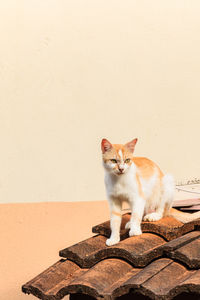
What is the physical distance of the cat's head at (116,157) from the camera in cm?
306

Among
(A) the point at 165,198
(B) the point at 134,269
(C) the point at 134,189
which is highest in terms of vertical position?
(C) the point at 134,189

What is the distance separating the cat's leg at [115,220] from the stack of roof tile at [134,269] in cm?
8

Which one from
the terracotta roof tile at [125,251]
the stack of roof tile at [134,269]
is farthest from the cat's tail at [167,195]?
the terracotta roof tile at [125,251]

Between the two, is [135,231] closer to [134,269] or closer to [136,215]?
[136,215]

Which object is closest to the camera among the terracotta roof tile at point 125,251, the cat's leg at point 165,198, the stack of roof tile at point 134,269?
the stack of roof tile at point 134,269

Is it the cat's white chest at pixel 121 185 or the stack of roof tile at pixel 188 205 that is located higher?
the cat's white chest at pixel 121 185

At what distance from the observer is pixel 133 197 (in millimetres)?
3188

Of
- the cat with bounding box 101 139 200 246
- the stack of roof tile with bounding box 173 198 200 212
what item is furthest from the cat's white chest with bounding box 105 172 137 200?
the stack of roof tile with bounding box 173 198 200 212

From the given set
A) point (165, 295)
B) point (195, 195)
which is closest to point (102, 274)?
point (165, 295)

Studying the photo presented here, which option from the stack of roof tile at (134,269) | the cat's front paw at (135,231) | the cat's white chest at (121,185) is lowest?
the stack of roof tile at (134,269)

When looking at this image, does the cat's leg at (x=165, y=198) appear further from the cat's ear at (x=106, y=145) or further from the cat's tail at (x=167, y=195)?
the cat's ear at (x=106, y=145)

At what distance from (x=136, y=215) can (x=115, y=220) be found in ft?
0.46

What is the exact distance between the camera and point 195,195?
3889 millimetres

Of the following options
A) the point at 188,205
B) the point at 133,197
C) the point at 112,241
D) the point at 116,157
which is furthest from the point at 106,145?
the point at 188,205
